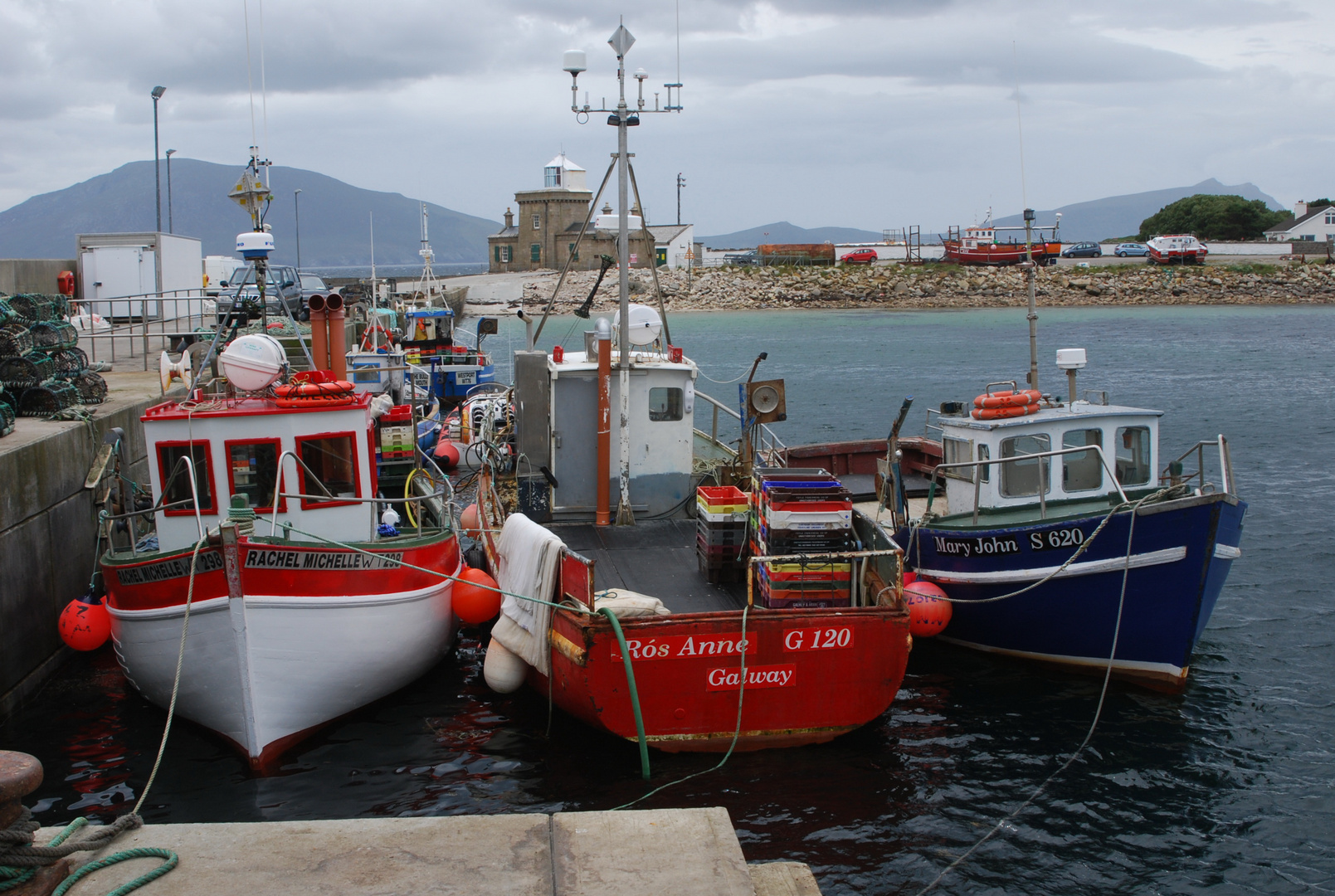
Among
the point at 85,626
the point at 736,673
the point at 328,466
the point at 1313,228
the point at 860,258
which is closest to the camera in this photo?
the point at 736,673

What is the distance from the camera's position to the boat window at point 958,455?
13109 millimetres

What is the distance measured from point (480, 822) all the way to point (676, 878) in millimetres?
915

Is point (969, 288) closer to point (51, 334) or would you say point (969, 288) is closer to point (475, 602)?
point (51, 334)

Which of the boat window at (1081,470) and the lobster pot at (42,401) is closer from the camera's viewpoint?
the boat window at (1081,470)

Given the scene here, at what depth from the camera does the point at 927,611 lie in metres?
12.2

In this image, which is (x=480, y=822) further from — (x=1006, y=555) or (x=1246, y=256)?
(x=1246, y=256)

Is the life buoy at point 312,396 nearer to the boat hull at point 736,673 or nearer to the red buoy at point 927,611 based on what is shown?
the boat hull at point 736,673

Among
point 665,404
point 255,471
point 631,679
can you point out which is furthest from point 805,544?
point 255,471

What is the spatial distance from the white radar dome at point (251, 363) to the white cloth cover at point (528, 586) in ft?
10.1

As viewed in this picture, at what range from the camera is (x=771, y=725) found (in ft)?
31.4

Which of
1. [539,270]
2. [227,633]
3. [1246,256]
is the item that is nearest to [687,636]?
[227,633]

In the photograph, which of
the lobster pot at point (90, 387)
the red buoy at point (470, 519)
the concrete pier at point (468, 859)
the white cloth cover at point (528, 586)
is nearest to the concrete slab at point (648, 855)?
the concrete pier at point (468, 859)

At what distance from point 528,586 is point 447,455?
12208 mm

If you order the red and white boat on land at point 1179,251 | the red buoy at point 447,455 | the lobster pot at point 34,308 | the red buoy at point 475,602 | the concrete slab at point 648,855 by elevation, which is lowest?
the red buoy at point 475,602
